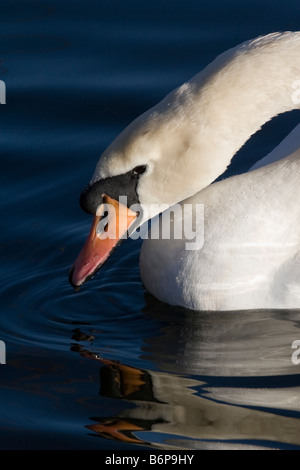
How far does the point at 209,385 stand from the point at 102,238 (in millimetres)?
1123

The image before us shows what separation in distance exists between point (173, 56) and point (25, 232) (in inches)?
103

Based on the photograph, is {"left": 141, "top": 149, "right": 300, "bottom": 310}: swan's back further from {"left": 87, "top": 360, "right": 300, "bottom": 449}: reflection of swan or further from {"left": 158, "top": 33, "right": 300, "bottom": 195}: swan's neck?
{"left": 87, "top": 360, "right": 300, "bottom": 449}: reflection of swan

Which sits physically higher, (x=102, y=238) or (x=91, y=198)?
(x=91, y=198)

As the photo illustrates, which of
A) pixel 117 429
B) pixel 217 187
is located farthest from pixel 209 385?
pixel 217 187

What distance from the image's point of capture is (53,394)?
572 cm

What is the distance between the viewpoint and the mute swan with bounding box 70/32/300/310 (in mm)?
5879

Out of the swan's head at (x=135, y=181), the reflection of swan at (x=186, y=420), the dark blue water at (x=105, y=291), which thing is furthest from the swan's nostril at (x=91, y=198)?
the reflection of swan at (x=186, y=420)

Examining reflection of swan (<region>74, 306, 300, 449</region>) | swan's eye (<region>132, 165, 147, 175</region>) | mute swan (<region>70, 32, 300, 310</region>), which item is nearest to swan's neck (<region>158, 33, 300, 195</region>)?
mute swan (<region>70, 32, 300, 310</region>)

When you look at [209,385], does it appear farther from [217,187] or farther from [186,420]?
[217,187]

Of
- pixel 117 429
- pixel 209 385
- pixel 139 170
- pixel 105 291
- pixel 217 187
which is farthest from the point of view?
pixel 105 291

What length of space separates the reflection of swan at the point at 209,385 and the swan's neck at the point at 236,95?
1018 mm

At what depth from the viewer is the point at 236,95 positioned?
5.87 meters

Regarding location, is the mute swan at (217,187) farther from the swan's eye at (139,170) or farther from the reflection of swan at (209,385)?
the reflection of swan at (209,385)
